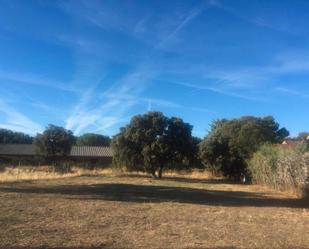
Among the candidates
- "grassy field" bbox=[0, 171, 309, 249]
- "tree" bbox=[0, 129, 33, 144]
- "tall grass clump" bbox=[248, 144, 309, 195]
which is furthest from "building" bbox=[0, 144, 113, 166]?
"grassy field" bbox=[0, 171, 309, 249]

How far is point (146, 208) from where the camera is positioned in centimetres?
1521

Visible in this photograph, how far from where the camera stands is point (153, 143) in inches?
1656

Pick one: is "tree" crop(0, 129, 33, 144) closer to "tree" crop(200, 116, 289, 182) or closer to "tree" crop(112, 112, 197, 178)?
"tree" crop(112, 112, 197, 178)

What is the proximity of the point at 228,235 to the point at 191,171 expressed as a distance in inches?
1723

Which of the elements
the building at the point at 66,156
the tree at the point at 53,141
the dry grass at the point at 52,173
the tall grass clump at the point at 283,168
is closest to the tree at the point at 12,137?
the building at the point at 66,156

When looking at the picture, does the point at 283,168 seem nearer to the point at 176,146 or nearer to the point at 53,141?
the point at 176,146

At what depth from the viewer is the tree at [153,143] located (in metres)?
42.1

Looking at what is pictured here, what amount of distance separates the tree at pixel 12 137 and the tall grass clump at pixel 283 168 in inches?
2846

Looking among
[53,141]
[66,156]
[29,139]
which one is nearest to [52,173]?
[53,141]

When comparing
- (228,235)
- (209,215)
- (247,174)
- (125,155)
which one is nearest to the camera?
(228,235)

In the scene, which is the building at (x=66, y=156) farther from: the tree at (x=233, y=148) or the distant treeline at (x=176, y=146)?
the tree at (x=233, y=148)

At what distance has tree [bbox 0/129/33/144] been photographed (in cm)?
9538

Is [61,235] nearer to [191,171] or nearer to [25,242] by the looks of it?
[25,242]

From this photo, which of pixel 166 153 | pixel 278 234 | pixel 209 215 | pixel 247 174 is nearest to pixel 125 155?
pixel 166 153
